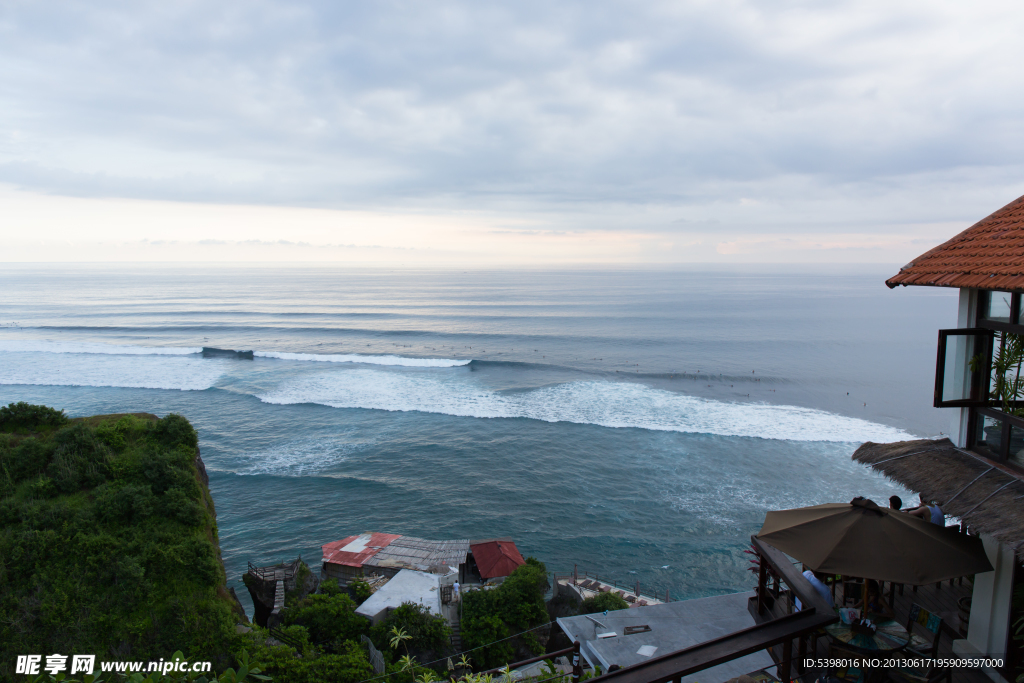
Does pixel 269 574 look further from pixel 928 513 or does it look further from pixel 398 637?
pixel 928 513

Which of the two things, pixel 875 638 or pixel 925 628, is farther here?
pixel 925 628

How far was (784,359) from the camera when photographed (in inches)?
1839

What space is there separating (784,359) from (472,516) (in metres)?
37.5

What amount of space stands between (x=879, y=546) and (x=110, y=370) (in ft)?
160

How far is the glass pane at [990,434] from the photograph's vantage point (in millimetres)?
5902

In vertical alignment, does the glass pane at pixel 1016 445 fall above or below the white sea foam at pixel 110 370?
above

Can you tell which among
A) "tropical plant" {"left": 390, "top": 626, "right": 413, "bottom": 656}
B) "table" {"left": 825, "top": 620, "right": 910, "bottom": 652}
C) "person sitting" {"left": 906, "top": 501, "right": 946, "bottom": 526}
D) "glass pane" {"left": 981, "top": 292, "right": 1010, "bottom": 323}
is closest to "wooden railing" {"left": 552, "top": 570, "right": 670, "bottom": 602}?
"tropical plant" {"left": 390, "top": 626, "right": 413, "bottom": 656}

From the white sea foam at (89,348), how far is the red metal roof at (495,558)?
134ft

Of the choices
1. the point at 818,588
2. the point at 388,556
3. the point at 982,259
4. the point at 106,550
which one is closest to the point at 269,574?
the point at 388,556

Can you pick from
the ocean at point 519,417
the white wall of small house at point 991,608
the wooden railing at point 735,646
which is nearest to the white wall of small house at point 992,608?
the white wall of small house at point 991,608

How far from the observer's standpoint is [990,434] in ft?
19.7

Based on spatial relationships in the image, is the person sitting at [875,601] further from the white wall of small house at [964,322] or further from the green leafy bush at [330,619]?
the green leafy bush at [330,619]

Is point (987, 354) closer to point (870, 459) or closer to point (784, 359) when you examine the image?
point (870, 459)

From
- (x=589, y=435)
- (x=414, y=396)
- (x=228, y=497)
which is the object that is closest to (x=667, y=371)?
(x=589, y=435)
